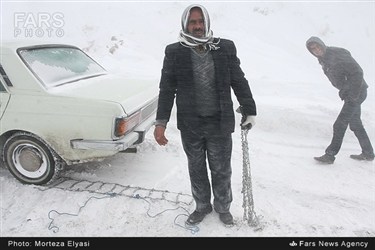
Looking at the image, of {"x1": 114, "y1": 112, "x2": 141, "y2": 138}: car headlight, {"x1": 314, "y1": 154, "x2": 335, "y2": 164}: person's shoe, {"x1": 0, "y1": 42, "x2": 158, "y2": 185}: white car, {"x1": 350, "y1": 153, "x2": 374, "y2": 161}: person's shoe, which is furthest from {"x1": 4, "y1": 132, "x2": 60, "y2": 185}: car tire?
{"x1": 350, "y1": 153, "x2": 374, "y2": 161}: person's shoe

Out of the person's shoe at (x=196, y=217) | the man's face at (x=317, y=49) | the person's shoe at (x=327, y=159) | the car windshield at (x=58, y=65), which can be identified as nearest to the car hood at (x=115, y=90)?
the car windshield at (x=58, y=65)

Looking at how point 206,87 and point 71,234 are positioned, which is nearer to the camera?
point 206,87

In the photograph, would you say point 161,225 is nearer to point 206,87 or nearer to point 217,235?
point 217,235

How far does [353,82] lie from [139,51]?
8262 mm

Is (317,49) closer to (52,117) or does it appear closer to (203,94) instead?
(203,94)

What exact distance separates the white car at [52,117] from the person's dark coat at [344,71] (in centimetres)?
268

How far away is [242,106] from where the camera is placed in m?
3.00

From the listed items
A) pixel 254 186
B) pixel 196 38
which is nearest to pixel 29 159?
pixel 196 38

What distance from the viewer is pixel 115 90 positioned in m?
4.06

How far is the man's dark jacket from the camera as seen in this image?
281cm

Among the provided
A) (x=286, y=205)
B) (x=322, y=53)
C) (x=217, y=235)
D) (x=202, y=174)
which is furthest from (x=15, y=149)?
(x=322, y=53)

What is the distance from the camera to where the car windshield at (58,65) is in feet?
12.8

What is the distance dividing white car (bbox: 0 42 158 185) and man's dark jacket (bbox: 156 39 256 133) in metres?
0.81

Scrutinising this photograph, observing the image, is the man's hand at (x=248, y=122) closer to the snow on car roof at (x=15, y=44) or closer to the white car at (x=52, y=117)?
the white car at (x=52, y=117)
